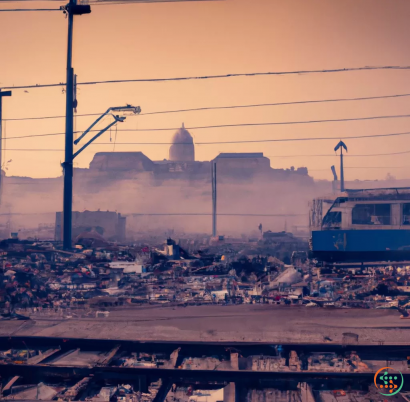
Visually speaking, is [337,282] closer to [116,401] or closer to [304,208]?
[116,401]

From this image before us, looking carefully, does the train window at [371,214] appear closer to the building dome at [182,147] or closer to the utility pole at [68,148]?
the utility pole at [68,148]

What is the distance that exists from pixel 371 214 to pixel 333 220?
139 centimetres

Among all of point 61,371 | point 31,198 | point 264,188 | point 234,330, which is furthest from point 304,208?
point 61,371

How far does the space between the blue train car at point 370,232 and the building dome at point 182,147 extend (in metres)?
37.9

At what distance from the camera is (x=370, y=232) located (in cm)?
1464

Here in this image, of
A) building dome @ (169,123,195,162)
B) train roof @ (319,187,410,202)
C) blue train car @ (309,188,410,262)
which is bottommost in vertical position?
blue train car @ (309,188,410,262)

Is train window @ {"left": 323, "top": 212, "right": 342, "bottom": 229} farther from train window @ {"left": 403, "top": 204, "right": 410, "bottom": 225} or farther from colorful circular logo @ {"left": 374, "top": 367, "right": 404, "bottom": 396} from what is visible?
colorful circular logo @ {"left": 374, "top": 367, "right": 404, "bottom": 396}

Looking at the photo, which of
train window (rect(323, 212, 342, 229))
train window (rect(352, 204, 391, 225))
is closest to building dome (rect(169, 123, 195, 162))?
train window (rect(323, 212, 342, 229))

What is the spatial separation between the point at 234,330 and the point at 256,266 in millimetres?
5633

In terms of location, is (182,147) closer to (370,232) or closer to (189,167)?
(189,167)

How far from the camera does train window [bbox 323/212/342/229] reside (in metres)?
15.9

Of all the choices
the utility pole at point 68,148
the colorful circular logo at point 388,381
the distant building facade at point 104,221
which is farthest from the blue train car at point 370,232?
the distant building facade at point 104,221

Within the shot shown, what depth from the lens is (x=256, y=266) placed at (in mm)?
14008

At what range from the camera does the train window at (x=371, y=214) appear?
49.8 ft
